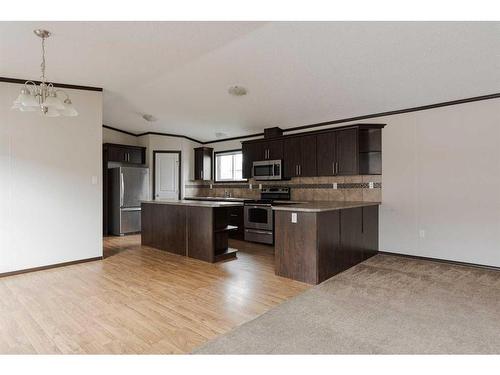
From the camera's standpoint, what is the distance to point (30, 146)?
3881mm

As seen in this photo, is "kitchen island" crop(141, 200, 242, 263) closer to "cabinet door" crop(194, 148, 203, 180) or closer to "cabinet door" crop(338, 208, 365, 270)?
"cabinet door" crop(338, 208, 365, 270)

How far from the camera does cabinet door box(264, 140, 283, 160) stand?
5.73 m

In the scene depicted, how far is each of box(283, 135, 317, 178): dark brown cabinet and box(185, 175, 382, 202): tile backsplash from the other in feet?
1.23

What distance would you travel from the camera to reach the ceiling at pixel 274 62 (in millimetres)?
2881

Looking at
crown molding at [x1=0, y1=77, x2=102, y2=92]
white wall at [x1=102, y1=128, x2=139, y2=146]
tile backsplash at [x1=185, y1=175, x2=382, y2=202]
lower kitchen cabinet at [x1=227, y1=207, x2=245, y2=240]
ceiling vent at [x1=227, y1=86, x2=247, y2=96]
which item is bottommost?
lower kitchen cabinet at [x1=227, y1=207, x2=245, y2=240]

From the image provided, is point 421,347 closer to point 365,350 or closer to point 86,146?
point 365,350

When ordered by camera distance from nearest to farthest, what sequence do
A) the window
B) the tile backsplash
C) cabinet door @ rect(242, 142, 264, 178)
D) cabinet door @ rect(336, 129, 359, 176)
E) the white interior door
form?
1. cabinet door @ rect(336, 129, 359, 176)
2. the tile backsplash
3. cabinet door @ rect(242, 142, 264, 178)
4. the window
5. the white interior door

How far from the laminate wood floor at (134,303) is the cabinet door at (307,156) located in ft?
5.85

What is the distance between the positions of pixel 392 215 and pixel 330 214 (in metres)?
1.73

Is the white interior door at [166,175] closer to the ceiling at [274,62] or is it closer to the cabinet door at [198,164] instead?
the cabinet door at [198,164]

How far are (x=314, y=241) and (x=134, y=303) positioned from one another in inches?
77.0

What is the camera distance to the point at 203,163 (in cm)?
753

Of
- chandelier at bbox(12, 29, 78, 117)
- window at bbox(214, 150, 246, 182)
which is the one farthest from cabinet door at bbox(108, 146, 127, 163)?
chandelier at bbox(12, 29, 78, 117)
